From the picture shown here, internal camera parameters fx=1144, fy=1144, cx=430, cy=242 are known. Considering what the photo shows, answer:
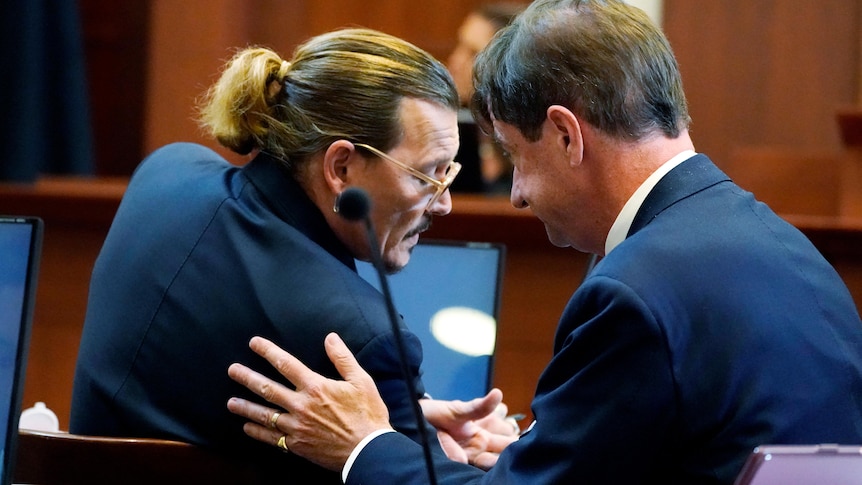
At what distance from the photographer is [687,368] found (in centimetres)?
118

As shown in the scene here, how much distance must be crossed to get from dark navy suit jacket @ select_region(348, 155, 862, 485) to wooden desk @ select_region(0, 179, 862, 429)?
136cm

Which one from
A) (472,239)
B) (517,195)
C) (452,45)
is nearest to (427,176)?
(517,195)

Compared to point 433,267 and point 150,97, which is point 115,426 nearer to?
point 433,267

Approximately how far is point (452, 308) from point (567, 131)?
0.70m

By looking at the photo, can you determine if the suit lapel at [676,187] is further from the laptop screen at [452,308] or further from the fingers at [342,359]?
the laptop screen at [452,308]

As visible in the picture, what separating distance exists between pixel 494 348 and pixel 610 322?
0.86 m

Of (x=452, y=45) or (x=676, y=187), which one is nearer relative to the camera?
(x=676, y=187)

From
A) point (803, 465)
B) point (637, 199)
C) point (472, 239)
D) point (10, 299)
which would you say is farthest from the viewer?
point (472, 239)

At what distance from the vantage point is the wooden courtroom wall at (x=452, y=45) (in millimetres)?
2844

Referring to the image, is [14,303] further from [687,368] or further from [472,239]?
[472,239]

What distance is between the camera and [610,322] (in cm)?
Result: 118

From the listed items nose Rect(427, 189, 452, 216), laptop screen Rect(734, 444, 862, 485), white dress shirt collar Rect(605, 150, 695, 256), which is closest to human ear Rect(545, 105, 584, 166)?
white dress shirt collar Rect(605, 150, 695, 256)

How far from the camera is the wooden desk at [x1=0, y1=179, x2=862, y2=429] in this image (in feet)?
8.98

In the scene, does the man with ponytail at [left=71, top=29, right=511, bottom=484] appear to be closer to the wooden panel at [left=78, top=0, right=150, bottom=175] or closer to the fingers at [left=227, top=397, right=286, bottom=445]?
the fingers at [left=227, top=397, right=286, bottom=445]
